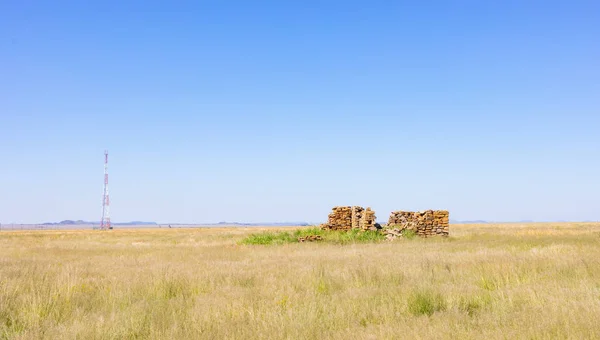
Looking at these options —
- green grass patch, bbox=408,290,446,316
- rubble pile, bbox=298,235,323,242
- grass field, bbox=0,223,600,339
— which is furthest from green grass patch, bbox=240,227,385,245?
green grass patch, bbox=408,290,446,316

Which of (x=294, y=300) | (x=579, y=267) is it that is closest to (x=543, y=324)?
(x=294, y=300)

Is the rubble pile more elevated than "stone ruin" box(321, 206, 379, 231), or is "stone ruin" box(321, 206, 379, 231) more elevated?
"stone ruin" box(321, 206, 379, 231)

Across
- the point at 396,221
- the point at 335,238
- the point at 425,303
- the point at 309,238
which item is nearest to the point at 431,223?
the point at 396,221

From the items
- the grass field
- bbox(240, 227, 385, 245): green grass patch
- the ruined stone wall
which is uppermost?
the ruined stone wall

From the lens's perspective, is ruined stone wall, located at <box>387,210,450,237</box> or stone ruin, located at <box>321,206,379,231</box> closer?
ruined stone wall, located at <box>387,210,450,237</box>

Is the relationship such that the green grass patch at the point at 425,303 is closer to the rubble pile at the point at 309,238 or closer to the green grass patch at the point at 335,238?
the green grass patch at the point at 335,238

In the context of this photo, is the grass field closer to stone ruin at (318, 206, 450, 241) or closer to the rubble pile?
the rubble pile

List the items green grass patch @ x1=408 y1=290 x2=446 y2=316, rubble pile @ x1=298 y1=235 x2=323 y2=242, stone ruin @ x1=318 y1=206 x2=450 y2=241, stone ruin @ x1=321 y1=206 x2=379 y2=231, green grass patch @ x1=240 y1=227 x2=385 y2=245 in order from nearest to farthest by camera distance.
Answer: green grass patch @ x1=408 y1=290 x2=446 y2=316 < green grass patch @ x1=240 y1=227 x2=385 y2=245 < rubble pile @ x1=298 y1=235 x2=323 y2=242 < stone ruin @ x1=318 y1=206 x2=450 y2=241 < stone ruin @ x1=321 y1=206 x2=379 y2=231

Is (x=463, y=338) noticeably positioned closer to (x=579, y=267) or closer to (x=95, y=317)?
(x=95, y=317)

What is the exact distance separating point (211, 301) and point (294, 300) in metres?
1.44

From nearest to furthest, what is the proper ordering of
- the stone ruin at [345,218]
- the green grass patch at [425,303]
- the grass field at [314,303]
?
1. the grass field at [314,303]
2. the green grass patch at [425,303]
3. the stone ruin at [345,218]

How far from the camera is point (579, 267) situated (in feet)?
34.4

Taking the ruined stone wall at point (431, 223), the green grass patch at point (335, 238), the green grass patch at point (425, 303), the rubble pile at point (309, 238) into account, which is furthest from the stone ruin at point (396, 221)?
the green grass patch at point (425, 303)

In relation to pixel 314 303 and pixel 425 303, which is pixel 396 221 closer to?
pixel 425 303
